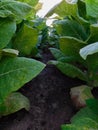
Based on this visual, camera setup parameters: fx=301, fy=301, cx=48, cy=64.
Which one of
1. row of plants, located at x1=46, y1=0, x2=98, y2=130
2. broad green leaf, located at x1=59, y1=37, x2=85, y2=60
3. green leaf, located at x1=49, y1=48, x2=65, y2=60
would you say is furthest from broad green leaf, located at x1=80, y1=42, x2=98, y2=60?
green leaf, located at x1=49, y1=48, x2=65, y2=60

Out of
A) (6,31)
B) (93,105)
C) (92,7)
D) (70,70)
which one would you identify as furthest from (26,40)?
(93,105)

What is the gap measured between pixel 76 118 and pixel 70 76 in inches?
12.7

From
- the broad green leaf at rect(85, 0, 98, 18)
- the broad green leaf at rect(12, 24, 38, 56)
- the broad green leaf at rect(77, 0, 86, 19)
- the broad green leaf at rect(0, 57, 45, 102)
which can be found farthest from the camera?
the broad green leaf at rect(77, 0, 86, 19)

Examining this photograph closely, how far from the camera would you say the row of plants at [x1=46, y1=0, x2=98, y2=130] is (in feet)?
4.69

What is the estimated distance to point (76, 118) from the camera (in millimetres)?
1423

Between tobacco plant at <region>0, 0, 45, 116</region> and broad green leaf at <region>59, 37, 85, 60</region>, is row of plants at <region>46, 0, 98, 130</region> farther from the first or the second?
tobacco plant at <region>0, 0, 45, 116</region>

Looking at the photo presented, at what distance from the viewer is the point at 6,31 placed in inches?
59.1

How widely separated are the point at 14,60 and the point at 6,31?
0.52ft

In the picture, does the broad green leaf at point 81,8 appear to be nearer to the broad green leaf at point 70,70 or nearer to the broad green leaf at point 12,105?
the broad green leaf at point 70,70

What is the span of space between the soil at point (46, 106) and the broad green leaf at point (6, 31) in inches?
14.4

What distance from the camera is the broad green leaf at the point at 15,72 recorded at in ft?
4.46

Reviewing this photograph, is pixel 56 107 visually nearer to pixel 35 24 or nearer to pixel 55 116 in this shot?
pixel 55 116

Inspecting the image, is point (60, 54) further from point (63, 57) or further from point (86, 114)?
point (86, 114)

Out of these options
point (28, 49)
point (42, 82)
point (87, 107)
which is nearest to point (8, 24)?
point (28, 49)
